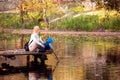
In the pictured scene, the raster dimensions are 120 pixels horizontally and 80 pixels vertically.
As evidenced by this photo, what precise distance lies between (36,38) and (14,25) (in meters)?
26.1

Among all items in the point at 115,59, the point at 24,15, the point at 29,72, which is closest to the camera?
the point at 29,72

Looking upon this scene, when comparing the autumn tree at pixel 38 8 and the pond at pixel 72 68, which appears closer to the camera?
the pond at pixel 72 68

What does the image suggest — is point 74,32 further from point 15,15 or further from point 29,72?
point 29,72

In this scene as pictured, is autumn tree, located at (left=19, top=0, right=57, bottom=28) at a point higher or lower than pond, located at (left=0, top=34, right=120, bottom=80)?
lower

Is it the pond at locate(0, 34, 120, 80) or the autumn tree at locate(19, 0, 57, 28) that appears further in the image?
the autumn tree at locate(19, 0, 57, 28)

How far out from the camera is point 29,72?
17.0 metres

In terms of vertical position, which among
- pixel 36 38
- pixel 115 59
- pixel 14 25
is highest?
pixel 36 38

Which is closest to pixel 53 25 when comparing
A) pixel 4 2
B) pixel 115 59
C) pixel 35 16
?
pixel 35 16

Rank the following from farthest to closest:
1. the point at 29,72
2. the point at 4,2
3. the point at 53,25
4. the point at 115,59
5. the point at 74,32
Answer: the point at 4,2 → the point at 53,25 → the point at 74,32 → the point at 115,59 → the point at 29,72

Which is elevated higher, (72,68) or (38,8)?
(72,68)

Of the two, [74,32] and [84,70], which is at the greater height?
[84,70]

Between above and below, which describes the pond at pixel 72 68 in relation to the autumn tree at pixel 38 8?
above

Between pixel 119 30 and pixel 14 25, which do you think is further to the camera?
pixel 14 25

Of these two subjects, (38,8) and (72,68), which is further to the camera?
(38,8)
